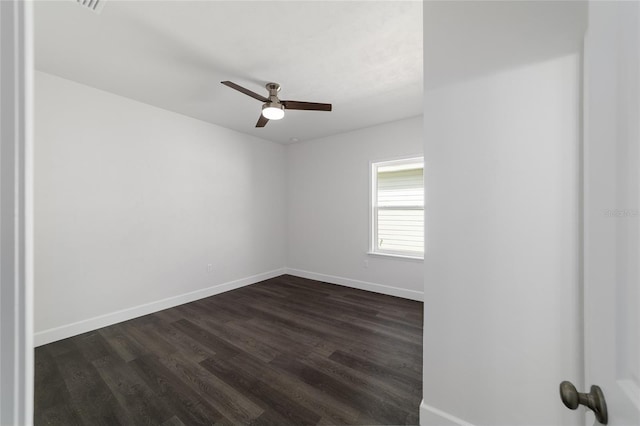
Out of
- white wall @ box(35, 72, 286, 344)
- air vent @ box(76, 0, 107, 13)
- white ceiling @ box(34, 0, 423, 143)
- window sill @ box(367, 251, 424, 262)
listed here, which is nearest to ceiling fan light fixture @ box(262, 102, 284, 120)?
white ceiling @ box(34, 0, 423, 143)

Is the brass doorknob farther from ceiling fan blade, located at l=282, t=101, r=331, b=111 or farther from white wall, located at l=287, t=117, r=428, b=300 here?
white wall, located at l=287, t=117, r=428, b=300

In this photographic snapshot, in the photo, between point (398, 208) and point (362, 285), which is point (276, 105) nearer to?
point (398, 208)

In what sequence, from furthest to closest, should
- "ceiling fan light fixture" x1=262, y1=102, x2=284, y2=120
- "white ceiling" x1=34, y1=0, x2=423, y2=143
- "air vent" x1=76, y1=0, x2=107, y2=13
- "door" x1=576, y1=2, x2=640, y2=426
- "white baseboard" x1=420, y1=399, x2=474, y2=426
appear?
"ceiling fan light fixture" x1=262, y1=102, x2=284, y2=120, "white ceiling" x1=34, y1=0, x2=423, y2=143, "air vent" x1=76, y1=0, x2=107, y2=13, "white baseboard" x1=420, y1=399, x2=474, y2=426, "door" x1=576, y1=2, x2=640, y2=426

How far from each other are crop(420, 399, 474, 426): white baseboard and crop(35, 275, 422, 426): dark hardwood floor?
0.48ft

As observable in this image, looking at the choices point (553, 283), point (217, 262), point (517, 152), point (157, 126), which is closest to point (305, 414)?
point (553, 283)

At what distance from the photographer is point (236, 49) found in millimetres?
2148

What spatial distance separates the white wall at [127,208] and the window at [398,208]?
2.26 m

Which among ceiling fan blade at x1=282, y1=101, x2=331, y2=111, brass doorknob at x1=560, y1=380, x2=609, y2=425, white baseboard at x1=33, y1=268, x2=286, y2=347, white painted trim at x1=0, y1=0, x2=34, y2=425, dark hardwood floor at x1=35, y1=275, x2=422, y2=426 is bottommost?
dark hardwood floor at x1=35, y1=275, x2=422, y2=426

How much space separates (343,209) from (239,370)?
9.60 ft

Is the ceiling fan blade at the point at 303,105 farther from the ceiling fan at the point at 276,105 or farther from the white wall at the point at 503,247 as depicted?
the white wall at the point at 503,247

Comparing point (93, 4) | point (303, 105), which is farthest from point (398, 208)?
point (93, 4)

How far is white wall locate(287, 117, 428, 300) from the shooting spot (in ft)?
12.7

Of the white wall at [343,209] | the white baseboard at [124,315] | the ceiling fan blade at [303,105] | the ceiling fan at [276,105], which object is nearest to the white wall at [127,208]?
the white baseboard at [124,315]

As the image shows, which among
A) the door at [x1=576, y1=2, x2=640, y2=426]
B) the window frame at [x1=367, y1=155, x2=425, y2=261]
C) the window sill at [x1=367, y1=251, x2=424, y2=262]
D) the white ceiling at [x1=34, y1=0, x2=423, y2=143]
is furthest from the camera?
the window frame at [x1=367, y1=155, x2=425, y2=261]
